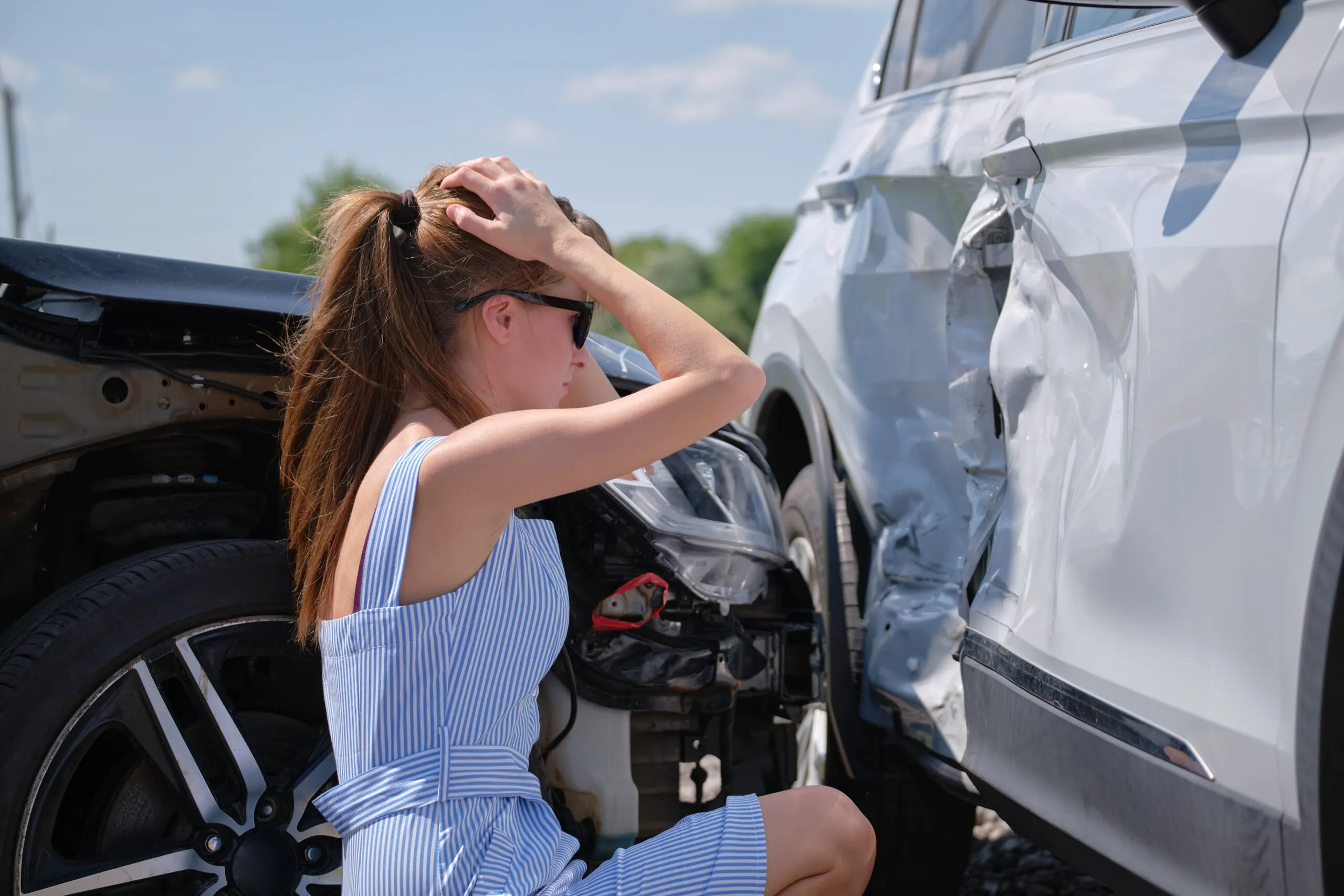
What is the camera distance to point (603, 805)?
7.55 ft

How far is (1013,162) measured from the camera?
7.03ft

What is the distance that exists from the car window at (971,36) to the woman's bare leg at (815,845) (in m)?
1.60

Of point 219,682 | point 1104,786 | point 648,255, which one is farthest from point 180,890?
point 648,255

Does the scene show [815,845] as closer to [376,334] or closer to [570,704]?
[570,704]

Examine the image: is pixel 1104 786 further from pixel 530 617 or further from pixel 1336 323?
pixel 530 617

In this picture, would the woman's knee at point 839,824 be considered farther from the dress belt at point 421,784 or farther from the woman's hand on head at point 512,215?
the woman's hand on head at point 512,215

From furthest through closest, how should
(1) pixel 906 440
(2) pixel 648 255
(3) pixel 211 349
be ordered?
1. (2) pixel 648 255
2. (1) pixel 906 440
3. (3) pixel 211 349

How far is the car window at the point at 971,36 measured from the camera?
2551 mm

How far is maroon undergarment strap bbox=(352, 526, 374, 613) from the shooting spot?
1.68 m

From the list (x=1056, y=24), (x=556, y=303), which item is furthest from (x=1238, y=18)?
(x=556, y=303)

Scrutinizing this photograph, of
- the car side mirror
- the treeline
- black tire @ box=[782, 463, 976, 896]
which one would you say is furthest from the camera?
the treeline

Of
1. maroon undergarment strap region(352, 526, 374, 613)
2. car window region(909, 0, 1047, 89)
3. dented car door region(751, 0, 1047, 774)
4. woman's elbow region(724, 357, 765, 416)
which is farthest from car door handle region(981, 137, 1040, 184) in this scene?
maroon undergarment strap region(352, 526, 374, 613)

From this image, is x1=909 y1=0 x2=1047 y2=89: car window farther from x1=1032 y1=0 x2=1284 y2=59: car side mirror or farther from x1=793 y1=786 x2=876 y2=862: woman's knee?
x1=793 y1=786 x2=876 y2=862: woman's knee

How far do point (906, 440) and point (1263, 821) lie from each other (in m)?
1.43
